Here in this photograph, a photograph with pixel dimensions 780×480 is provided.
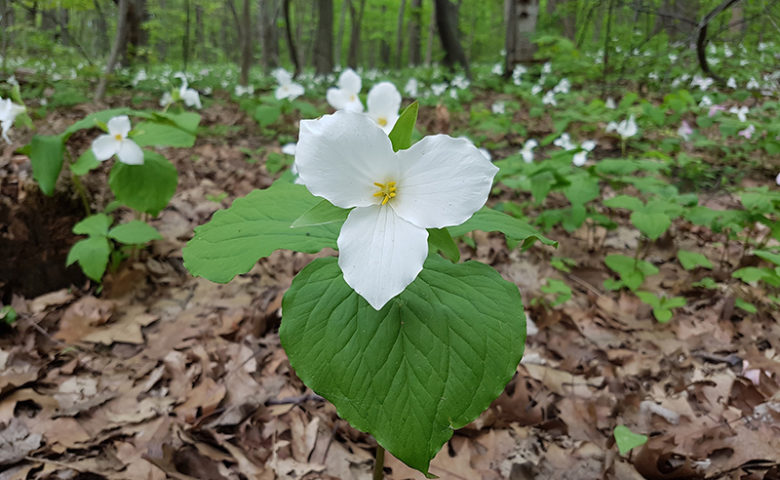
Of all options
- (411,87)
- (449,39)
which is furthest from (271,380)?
(449,39)

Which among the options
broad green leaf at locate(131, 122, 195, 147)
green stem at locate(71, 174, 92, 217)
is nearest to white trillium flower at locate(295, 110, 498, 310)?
broad green leaf at locate(131, 122, 195, 147)

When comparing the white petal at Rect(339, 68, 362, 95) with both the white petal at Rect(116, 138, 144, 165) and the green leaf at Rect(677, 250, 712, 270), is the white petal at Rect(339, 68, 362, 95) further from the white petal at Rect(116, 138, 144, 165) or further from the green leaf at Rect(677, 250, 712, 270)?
the green leaf at Rect(677, 250, 712, 270)

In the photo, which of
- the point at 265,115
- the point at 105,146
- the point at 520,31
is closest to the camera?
the point at 105,146

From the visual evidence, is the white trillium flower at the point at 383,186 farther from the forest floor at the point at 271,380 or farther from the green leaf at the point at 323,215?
the forest floor at the point at 271,380

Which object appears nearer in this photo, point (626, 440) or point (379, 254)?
point (379, 254)

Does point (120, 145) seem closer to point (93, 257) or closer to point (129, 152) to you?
point (129, 152)

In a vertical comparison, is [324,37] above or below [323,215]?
above

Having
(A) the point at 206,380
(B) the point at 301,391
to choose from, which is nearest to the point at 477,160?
(B) the point at 301,391
